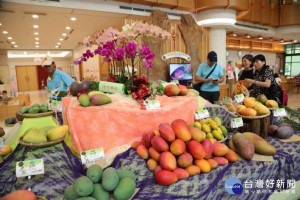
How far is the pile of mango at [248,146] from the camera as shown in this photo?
57.2 inches

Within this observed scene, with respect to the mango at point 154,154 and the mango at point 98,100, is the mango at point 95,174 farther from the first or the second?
the mango at point 98,100

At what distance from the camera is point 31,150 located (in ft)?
4.35

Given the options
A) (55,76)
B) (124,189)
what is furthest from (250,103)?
(55,76)

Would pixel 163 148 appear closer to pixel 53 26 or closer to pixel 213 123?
pixel 213 123

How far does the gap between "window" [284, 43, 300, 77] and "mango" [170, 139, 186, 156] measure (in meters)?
17.3

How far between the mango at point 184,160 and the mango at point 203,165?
0.17 ft

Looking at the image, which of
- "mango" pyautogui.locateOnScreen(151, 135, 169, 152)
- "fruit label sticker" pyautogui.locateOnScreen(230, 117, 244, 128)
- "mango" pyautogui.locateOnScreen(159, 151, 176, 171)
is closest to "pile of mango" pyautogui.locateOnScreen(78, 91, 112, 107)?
"mango" pyautogui.locateOnScreen(151, 135, 169, 152)

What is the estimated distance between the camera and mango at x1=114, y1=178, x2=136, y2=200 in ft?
3.40

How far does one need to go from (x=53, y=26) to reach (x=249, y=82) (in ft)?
24.0

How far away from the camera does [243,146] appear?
147cm

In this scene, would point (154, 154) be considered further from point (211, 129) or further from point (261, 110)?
point (261, 110)

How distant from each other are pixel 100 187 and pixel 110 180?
64mm

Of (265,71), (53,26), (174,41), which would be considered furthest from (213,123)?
(53,26)

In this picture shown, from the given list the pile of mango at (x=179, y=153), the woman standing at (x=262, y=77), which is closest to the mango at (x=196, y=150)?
the pile of mango at (x=179, y=153)
